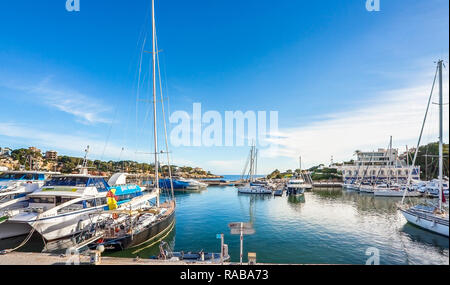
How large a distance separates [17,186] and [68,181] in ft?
19.3

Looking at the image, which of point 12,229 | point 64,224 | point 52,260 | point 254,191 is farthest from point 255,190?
point 52,260

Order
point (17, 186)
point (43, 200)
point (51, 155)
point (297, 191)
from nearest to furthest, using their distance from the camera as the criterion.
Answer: point (43, 200)
point (17, 186)
point (297, 191)
point (51, 155)

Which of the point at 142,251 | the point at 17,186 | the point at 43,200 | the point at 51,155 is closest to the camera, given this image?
the point at 142,251

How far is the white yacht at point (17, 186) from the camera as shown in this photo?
11445 millimetres

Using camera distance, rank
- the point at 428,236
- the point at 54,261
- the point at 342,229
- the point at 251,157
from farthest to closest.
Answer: the point at 251,157
the point at 342,229
the point at 54,261
the point at 428,236

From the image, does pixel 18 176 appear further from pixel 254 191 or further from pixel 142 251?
pixel 254 191

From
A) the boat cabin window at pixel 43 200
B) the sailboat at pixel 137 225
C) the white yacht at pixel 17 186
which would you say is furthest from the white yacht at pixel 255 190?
the boat cabin window at pixel 43 200

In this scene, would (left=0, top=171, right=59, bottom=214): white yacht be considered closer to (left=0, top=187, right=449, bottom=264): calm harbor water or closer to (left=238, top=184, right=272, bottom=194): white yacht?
(left=0, top=187, right=449, bottom=264): calm harbor water

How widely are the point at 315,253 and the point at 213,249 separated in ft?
17.7

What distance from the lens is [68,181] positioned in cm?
1138

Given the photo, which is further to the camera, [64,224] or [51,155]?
[51,155]
